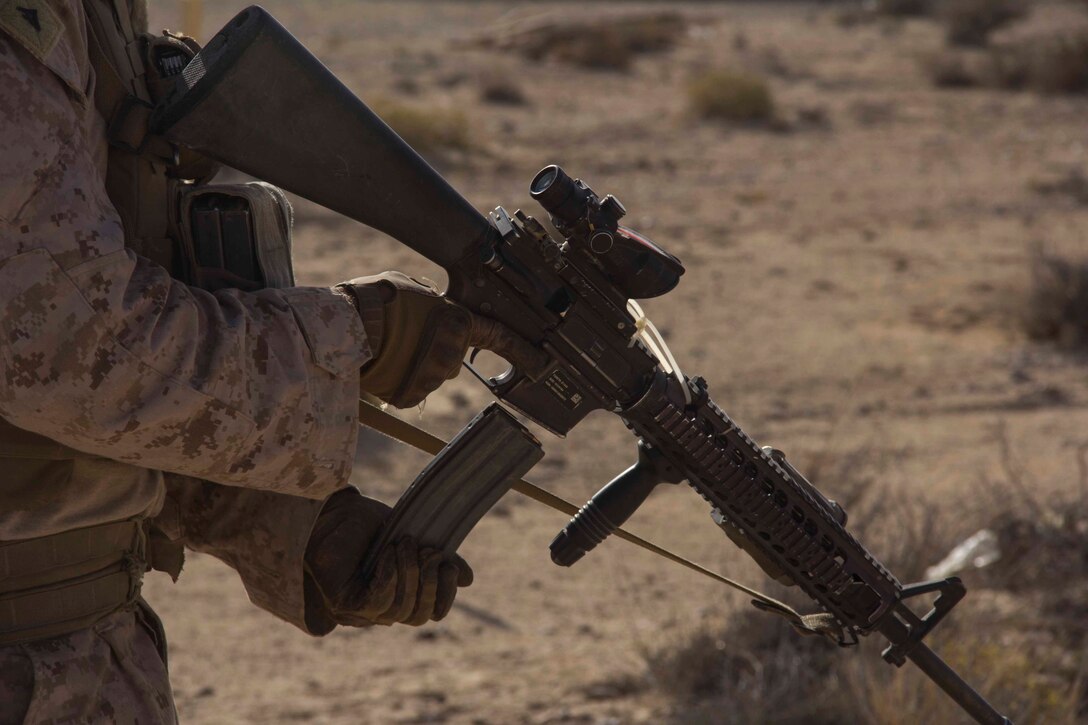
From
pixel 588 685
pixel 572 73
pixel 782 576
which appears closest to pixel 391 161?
pixel 782 576

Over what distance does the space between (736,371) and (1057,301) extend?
1886mm

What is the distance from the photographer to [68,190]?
1470mm

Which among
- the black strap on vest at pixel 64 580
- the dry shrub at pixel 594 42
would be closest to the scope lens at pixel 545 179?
the black strap on vest at pixel 64 580

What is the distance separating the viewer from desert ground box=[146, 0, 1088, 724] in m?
3.90

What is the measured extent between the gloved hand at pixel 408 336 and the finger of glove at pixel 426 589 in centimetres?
26

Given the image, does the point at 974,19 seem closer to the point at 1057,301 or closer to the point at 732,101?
the point at 732,101

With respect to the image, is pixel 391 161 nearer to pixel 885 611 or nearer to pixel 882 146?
pixel 885 611

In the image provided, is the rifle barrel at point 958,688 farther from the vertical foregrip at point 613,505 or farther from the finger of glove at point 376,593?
the finger of glove at point 376,593

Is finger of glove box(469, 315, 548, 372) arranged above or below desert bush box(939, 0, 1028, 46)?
above

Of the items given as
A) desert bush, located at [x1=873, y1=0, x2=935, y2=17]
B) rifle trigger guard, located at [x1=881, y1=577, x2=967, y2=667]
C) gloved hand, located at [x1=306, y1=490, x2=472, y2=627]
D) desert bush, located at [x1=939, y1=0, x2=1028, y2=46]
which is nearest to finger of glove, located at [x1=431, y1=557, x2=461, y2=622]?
gloved hand, located at [x1=306, y1=490, x2=472, y2=627]

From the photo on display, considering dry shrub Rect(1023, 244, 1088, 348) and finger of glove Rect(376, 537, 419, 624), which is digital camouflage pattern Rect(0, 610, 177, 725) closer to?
finger of glove Rect(376, 537, 419, 624)

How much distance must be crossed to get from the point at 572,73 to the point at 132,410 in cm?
1740

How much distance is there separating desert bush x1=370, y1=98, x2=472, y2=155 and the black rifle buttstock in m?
10.2

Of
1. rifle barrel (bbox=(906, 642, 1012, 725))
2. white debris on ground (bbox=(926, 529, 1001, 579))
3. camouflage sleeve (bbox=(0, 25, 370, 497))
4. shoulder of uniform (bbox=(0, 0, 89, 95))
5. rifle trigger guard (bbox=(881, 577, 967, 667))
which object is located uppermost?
shoulder of uniform (bbox=(0, 0, 89, 95))
